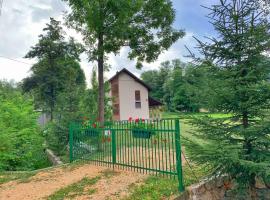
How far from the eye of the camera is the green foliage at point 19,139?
28.1 ft

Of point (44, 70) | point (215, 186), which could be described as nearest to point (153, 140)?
point (215, 186)

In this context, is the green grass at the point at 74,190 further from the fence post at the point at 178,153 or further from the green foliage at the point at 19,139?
the green foliage at the point at 19,139

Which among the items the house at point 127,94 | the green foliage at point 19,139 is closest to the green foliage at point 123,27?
the green foliage at point 19,139

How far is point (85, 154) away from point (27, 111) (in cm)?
401

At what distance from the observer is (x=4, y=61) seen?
2191 cm

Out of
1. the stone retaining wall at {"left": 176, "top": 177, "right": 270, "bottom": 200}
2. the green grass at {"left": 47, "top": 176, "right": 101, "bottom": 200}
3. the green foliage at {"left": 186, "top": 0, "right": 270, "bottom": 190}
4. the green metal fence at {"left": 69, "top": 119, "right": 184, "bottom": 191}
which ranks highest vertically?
the green foliage at {"left": 186, "top": 0, "right": 270, "bottom": 190}

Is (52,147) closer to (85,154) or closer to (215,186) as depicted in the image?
(85,154)

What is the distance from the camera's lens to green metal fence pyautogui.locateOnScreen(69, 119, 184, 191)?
5.65 meters

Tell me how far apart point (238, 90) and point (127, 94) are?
858 inches

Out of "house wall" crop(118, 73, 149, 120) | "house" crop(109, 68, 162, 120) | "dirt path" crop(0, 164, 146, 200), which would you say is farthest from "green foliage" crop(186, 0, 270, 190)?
"house wall" crop(118, 73, 149, 120)

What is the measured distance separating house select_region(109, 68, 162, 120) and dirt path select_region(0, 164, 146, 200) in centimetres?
1810

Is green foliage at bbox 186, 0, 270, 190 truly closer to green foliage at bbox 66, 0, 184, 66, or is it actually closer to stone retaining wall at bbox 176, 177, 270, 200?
stone retaining wall at bbox 176, 177, 270, 200

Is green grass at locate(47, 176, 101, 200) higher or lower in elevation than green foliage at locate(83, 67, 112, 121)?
lower

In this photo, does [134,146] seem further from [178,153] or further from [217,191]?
[217,191]
